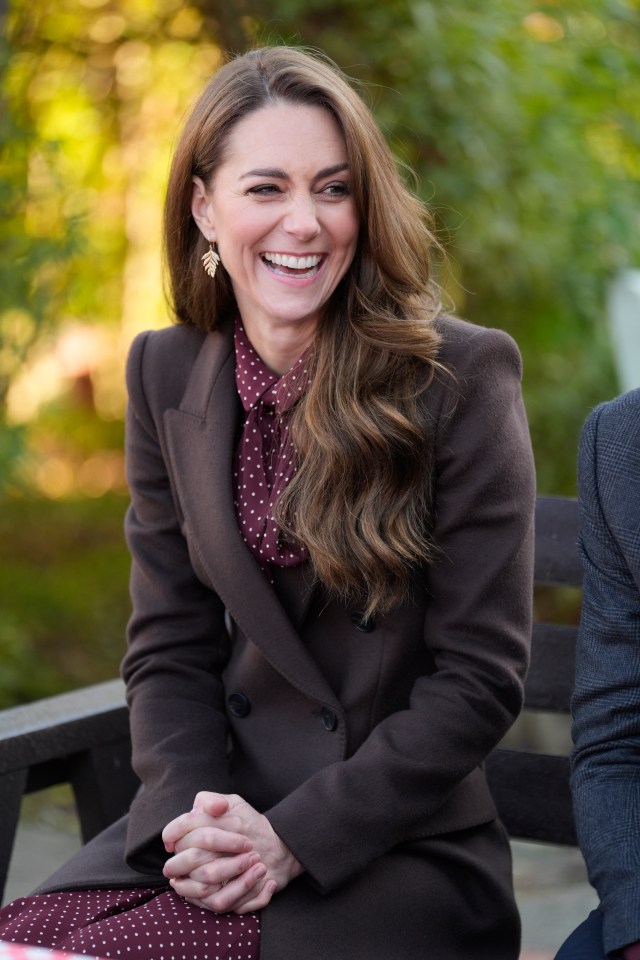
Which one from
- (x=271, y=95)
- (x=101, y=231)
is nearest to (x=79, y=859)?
(x=271, y=95)

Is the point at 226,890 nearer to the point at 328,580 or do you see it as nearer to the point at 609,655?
the point at 328,580

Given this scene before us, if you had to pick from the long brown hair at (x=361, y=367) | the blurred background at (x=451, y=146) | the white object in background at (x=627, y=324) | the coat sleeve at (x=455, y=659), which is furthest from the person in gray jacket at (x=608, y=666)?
the white object in background at (x=627, y=324)

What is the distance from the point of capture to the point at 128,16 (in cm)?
471

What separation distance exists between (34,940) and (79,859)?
0.84 feet

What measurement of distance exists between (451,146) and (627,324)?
76 centimetres

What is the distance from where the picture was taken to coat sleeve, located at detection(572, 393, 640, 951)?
5.47ft

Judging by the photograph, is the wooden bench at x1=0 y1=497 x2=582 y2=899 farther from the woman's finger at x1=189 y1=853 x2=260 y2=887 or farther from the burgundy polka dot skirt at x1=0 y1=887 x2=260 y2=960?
the woman's finger at x1=189 y1=853 x2=260 y2=887

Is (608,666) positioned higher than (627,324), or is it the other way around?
(608,666)

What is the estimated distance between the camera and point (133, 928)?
5.92ft

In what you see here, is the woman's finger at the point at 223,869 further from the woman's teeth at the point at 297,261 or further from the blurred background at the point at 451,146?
the blurred background at the point at 451,146

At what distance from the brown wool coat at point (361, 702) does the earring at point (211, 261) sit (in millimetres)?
142

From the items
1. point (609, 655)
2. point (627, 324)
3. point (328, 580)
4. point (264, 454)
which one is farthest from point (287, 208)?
point (627, 324)

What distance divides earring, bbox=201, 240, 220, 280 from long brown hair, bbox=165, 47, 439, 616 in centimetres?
14

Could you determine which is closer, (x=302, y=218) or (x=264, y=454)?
(x=302, y=218)
